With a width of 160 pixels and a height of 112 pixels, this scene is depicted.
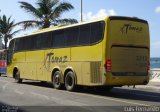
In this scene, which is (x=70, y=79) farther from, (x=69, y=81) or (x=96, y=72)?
(x=96, y=72)

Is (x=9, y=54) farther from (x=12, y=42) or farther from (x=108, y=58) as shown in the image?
(x=108, y=58)

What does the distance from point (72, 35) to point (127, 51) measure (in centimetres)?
362

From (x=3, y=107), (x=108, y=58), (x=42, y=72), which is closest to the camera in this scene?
(x=3, y=107)

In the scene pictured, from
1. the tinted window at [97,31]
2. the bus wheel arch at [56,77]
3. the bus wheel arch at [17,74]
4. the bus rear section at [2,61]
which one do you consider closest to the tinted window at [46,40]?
the bus wheel arch at [56,77]

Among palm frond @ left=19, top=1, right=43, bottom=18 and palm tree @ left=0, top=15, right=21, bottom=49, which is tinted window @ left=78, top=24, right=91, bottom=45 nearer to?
palm frond @ left=19, top=1, right=43, bottom=18

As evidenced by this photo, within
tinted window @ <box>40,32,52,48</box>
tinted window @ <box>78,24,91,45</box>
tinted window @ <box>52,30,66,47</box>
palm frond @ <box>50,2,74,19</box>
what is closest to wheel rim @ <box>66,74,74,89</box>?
tinted window @ <box>52,30,66,47</box>

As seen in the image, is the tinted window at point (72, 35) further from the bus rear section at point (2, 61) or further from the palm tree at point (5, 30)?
the palm tree at point (5, 30)

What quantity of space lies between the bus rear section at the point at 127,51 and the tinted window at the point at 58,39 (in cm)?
419

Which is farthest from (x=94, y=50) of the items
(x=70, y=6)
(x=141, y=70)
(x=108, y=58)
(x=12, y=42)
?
(x=70, y=6)

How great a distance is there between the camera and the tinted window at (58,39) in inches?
836

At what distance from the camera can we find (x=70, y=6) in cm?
4409

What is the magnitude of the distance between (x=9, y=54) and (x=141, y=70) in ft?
43.6

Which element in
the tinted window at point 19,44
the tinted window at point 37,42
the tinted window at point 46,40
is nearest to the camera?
the tinted window at point 46,40

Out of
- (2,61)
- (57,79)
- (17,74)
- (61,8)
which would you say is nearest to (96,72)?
(57,79)
